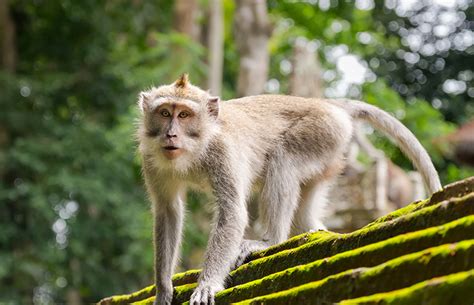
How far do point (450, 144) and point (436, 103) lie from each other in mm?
7669

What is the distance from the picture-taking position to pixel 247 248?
19.4 feet

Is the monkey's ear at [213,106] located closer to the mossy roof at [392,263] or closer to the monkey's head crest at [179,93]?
the monkey's head crest at [179,93]

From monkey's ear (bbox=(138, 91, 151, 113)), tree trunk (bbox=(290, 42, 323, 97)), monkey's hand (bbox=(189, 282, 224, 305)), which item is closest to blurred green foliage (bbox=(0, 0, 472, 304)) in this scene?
tree trunk (bbox=(290, 42, 323, 97))

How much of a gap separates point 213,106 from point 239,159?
46cm

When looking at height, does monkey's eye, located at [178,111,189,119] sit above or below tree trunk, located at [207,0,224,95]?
above

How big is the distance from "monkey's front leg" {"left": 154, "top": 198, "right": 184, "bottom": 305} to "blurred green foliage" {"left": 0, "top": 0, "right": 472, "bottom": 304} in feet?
35.8

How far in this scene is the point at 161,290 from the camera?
560 centimetres

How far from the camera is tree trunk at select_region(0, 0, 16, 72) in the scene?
2159cm

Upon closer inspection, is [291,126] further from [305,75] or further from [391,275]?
[305,75]

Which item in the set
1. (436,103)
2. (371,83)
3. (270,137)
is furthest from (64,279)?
(270,137)

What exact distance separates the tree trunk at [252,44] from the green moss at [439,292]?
12.7 m

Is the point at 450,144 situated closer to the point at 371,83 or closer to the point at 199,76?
the point at 371,83

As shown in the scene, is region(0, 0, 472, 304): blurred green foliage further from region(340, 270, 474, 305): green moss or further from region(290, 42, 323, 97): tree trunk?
region(340, 270, 474, 305): green moss

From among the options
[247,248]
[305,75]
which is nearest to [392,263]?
[247,248]
